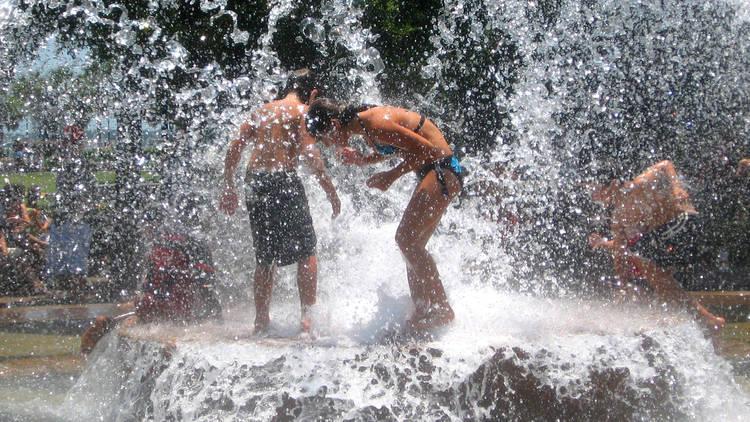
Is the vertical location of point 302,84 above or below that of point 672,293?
above

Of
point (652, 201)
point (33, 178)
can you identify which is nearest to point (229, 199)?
point (652, 201)

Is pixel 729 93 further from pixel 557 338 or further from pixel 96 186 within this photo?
pixel 96 186

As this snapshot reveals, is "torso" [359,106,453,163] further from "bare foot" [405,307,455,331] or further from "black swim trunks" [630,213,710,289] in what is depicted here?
"black swim trunks" [630,213,710,289]

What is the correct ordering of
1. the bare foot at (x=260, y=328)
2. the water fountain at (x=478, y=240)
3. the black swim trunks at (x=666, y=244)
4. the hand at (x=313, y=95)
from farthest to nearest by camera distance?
the black swim trunks at (x=666, y=244) < the hand at (x=313, y=95) < the bare foot at (x=260, y=328) < the water fountain at (x=478, y=240)

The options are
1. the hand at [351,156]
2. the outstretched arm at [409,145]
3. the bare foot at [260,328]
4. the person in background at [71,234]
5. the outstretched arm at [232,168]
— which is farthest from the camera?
the person in background at [71,234]

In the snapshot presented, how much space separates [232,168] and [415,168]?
1041 mm

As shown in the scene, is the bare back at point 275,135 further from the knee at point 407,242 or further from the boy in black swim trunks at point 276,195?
the knee at point 407,242

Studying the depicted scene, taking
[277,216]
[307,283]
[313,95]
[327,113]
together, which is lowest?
[307,283]

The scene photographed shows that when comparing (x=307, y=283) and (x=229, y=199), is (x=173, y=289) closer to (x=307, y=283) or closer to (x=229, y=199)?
(x=229, y=199)

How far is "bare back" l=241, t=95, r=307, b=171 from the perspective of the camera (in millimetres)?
3414

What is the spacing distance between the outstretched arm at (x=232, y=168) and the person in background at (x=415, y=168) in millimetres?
417

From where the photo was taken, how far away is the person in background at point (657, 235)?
13.9 feet

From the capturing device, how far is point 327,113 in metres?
3.24

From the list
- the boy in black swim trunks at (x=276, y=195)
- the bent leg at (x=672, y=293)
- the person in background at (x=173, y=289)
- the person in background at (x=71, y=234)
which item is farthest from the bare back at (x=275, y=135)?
the person in background at (x=71, y=234)
